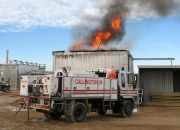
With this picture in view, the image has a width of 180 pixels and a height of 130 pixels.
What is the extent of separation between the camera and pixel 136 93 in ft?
62.8

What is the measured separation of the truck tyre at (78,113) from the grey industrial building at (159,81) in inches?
533

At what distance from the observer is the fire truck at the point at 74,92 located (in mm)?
14772

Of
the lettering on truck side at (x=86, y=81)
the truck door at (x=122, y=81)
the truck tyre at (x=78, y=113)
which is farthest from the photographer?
the truck door at (x=122, y=81)

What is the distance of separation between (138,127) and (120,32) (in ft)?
50.4

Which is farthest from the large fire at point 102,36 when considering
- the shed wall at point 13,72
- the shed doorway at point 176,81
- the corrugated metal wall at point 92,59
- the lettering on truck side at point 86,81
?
the shed wall at point 13,72

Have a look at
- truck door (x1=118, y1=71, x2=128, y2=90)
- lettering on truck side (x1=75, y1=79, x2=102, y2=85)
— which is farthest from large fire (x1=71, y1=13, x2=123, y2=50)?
lettering on truck side (x1=75, y1=79, x2=102, y2=85)

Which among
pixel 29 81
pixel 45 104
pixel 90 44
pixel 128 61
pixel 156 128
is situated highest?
pixel 90 44

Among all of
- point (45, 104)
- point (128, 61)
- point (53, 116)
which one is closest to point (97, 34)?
point (128, 61)

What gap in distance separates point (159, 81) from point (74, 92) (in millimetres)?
15008

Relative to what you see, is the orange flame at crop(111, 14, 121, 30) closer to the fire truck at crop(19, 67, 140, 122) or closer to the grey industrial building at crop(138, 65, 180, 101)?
the grey industrial building at crop(138, 65, 180, 101)

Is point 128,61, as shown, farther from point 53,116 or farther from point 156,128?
point 156,128

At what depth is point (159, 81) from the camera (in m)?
28.7

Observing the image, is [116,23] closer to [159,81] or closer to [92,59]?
[92,59]

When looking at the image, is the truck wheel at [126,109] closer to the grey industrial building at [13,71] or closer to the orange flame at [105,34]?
the orange flame at [105,34]
